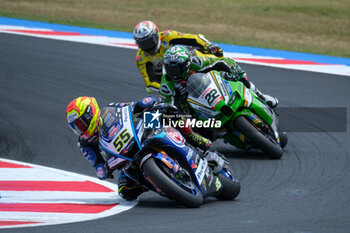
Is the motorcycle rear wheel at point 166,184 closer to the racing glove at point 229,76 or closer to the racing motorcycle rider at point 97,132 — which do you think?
the racing motorcycle rider at point 97,132

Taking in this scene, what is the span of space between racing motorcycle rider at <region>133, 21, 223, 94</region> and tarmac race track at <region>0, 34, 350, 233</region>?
1.59 m

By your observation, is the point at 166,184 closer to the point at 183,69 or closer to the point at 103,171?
the point at 103,171

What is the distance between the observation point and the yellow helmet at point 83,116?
7020 millimetres

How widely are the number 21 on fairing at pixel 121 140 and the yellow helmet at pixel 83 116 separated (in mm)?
278

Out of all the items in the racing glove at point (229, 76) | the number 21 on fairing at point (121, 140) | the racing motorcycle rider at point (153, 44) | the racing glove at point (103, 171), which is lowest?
the racing glove at point (103, 171)

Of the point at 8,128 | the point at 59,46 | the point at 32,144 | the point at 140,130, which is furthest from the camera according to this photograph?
the point at 59,46

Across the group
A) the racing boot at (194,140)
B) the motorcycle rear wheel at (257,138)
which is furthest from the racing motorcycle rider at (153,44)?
the racing boot at (194,140)

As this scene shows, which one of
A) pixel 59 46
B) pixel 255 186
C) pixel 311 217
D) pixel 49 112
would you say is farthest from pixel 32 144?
pixel 59 46

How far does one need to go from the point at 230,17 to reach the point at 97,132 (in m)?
17.3

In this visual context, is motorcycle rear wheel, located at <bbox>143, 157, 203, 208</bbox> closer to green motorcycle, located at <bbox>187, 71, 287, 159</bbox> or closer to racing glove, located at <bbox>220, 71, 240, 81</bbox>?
green motorcycle, located at <bbox>187, 71, 287, 159</bbox>

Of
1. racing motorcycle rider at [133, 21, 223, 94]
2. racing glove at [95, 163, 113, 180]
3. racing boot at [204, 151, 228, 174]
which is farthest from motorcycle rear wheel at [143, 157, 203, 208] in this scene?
racing motorcycle rider at [133, 21, 223, 94]

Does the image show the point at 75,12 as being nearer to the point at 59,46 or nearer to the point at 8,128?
the point at 59,46

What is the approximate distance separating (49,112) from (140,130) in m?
6.07

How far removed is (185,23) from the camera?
22844 mm
